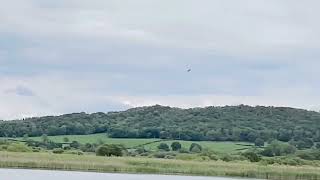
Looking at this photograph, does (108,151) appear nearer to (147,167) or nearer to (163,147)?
(147,167)

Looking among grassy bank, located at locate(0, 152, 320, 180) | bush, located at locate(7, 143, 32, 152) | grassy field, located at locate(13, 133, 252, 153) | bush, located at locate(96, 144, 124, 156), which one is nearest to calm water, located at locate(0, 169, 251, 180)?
grassy bank, located at locate(0, 152, 320, 180)

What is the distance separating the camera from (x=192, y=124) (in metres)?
112

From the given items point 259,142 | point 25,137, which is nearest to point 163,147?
point 259,142

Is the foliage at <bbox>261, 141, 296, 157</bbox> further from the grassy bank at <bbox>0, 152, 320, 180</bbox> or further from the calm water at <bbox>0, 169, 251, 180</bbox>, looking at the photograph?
the calm water at <bbox>0, 169, 251, 180</bbox>

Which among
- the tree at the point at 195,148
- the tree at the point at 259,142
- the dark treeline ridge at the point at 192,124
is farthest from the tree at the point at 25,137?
the tree at the point at 259,142

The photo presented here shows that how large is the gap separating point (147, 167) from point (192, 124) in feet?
160

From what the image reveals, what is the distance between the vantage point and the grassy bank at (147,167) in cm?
6159

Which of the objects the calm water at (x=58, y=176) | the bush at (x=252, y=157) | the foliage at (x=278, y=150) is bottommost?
the calm water at (x=58, y=176)

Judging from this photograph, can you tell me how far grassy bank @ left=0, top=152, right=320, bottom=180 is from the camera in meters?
61.6

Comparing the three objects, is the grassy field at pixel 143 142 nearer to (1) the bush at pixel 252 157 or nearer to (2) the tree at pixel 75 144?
(2) the tree at pixel 75 144

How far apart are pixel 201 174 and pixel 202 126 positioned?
48.2 meters

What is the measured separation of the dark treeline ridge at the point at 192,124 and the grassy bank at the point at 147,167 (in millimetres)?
38976

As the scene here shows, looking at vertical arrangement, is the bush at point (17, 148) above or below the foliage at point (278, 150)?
below

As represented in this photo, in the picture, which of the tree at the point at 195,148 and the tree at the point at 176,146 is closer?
the tree at the point at 195,148
